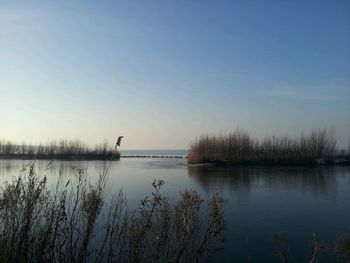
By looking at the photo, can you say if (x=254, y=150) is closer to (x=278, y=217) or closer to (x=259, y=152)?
(x=259, y=152)

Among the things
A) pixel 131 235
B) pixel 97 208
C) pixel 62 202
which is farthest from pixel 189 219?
pixel 62 202

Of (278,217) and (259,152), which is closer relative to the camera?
(278,217)

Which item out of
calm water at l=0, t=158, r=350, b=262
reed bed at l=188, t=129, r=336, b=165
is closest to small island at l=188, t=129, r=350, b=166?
reed bed at l=188, t=129, r=336, b=165

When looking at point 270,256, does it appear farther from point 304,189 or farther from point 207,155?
point 207,155

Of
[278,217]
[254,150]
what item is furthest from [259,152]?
[278,217]

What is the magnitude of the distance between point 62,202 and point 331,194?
1613cm

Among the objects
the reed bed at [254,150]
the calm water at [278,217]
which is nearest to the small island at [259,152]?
the reed bed at [254,150]

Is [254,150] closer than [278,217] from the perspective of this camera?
No

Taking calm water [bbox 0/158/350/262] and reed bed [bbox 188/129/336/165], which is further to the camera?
reed bed [bbox 188/129/336/165]

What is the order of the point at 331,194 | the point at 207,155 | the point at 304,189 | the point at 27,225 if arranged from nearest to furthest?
the point at 27,225 → the point at 331,194 → the point at 304,189 → the point at 207,155

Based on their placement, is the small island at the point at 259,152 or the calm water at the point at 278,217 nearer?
the calm water at the point at 278,217

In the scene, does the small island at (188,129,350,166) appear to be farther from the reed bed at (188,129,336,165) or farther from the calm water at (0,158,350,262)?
the calm water at (0,158,350,262)

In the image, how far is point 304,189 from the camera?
2006 centimetres

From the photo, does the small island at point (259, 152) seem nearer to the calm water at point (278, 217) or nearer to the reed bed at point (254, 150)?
the reed bed at point (254, 150)
